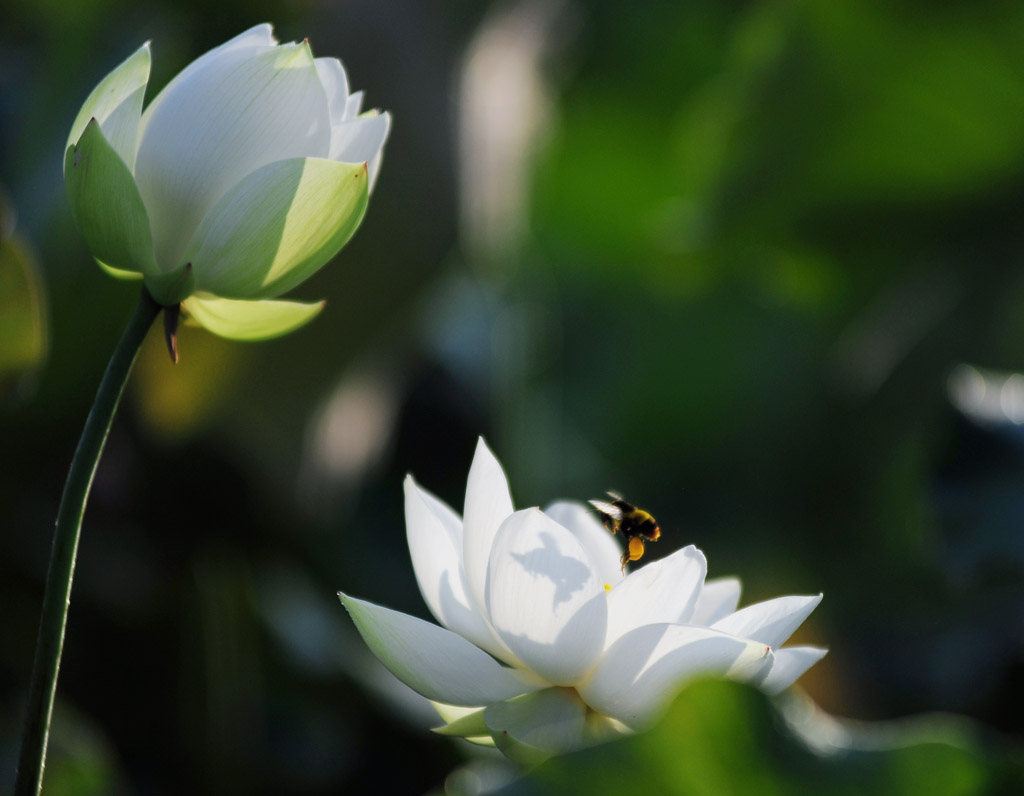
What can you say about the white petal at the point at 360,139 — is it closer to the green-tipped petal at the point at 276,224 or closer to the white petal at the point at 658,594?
the green-tipped petal at the point at 276,224

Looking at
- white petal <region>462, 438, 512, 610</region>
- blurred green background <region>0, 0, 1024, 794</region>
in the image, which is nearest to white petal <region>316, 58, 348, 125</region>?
white petal <region>462, 438, 512, 610</region>

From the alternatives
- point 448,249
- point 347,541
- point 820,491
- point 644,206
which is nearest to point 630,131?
A: point 644,206

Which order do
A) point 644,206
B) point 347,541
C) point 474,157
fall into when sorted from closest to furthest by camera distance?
point 347,541
point 474,157
point 644,206

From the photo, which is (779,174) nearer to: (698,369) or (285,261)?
(698,369)

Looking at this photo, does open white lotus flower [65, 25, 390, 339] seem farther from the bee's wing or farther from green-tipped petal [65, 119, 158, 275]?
the bee's wing

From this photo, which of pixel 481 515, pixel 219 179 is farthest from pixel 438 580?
pixel 219 179
